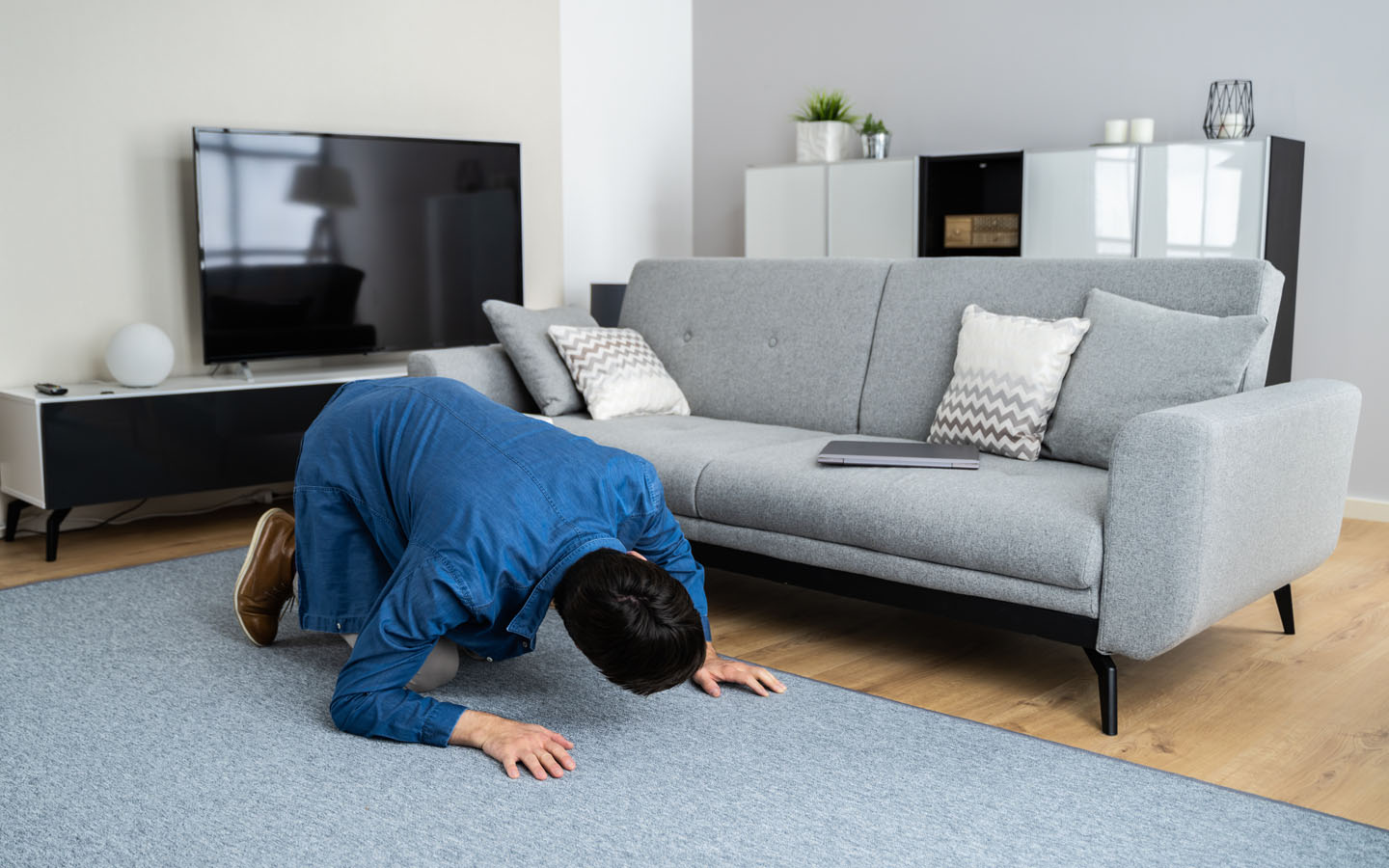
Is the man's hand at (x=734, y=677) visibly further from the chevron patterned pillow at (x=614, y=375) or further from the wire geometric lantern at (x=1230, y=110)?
the wire geometric lantern at (x=1230, y=110)

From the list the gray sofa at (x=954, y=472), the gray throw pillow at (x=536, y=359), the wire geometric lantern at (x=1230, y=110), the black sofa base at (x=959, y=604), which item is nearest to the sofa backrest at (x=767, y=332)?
the gray sofa at (x=954, y=472)

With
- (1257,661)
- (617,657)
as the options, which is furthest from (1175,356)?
(617,657)

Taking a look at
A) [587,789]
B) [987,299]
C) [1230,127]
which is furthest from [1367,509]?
[587,789]

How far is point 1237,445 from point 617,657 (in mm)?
1223

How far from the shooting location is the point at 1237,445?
2189 mm

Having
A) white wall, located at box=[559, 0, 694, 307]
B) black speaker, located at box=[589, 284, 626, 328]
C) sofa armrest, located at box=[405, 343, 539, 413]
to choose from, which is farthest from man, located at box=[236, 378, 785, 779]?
white wall, located at box=[559, 0, 694, 307]

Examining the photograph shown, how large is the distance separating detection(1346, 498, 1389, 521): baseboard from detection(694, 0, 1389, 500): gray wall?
33 millimetres

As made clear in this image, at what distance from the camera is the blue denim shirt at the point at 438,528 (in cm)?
192

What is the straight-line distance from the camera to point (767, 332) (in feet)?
11.5

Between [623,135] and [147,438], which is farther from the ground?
[623,135]

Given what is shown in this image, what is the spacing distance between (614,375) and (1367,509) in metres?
2.69

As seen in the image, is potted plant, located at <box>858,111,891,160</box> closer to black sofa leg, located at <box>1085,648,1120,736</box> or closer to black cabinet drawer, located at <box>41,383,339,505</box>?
black cabinet drawer, located at <box>41,383,339,505</box>

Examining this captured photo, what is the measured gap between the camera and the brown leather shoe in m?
2.68

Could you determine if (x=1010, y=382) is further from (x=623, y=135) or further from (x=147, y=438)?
(x=623, y=135)
